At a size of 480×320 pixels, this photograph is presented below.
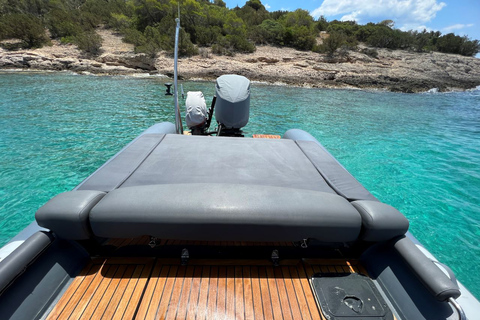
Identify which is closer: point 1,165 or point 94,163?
point 1,165

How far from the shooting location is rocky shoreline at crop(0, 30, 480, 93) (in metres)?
18.9

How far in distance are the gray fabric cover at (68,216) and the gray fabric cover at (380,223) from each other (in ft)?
5.98

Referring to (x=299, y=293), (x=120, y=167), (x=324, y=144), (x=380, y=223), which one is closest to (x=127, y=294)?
(x=120, y=167)

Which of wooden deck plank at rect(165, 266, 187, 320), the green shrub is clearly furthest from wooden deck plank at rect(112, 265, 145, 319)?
the green shrub

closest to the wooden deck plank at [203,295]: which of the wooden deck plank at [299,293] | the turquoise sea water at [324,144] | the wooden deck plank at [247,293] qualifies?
the wooden deck plank at [247,293]

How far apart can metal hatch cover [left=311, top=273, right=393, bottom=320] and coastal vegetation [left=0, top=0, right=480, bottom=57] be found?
23948 mm

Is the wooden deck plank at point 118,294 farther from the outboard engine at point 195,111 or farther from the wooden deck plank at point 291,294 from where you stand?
the outboard engine at point 195,111

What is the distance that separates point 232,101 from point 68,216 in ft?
8.47

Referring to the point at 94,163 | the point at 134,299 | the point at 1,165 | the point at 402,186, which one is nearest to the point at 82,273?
the point at 134,299

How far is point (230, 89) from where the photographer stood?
11.5 feet

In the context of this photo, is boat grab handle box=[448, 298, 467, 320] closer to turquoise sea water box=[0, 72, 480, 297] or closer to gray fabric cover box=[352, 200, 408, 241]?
gray fabric cover box=[352, 200, 408, 241]

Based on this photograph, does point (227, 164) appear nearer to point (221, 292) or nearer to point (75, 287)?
point (221, 292)

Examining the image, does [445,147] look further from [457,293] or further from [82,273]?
[82,273]

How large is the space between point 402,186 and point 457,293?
4264mm
